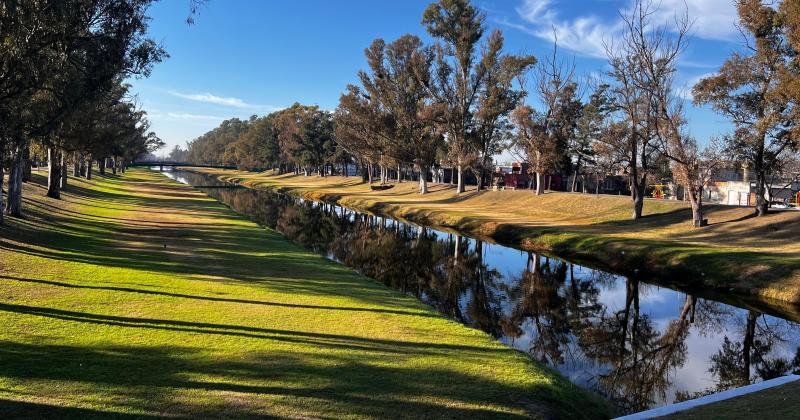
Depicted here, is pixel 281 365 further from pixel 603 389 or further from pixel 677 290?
pixel 677 290

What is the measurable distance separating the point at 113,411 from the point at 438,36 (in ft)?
203

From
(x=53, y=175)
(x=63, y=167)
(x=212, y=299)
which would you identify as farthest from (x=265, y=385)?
(x=63, y=167)

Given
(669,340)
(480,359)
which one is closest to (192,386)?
(480,359)

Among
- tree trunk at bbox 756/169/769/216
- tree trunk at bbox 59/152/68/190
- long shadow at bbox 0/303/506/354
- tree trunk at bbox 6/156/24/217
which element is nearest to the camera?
long shadow at bbox 0/303/506/354

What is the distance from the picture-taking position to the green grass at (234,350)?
318 inches

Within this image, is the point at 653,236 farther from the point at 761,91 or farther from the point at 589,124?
the point at 589,124

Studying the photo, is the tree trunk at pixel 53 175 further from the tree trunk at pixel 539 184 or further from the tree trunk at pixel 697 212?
the tree trunk at pixel 539 184

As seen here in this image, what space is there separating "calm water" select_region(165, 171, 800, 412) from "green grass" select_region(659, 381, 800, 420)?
2.78 metres

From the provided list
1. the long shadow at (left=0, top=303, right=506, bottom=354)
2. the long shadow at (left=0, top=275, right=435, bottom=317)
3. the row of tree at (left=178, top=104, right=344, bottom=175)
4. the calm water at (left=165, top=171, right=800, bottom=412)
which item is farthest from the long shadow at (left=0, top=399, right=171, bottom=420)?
the row of tree at (left=178, top=104, right=344, bottom=175)

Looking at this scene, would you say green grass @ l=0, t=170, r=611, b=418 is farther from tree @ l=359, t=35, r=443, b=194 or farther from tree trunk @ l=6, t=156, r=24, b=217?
tree @ l=359, t=35, r=443, b=194

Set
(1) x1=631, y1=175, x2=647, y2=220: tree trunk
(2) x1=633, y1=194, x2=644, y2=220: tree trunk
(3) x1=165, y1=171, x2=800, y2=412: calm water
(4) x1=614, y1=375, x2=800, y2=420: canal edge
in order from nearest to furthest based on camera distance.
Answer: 1. (4) x1=614, y1=375, x2=800, y2=420: canal edge
2. (3) x1=165, y1=171, x2=800, y2=412: calm water
3. (1) x1=631, y1=175, x2=647, y2=220: tree trunk
4. (2) x1=633, y1=194, x2=644, y2=220: tree trunk

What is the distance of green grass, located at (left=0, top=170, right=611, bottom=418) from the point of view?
318 inches

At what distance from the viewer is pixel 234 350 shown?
406 inches

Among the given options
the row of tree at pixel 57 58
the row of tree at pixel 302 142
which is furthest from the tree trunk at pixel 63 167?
the row of tree at pixel 302 142
